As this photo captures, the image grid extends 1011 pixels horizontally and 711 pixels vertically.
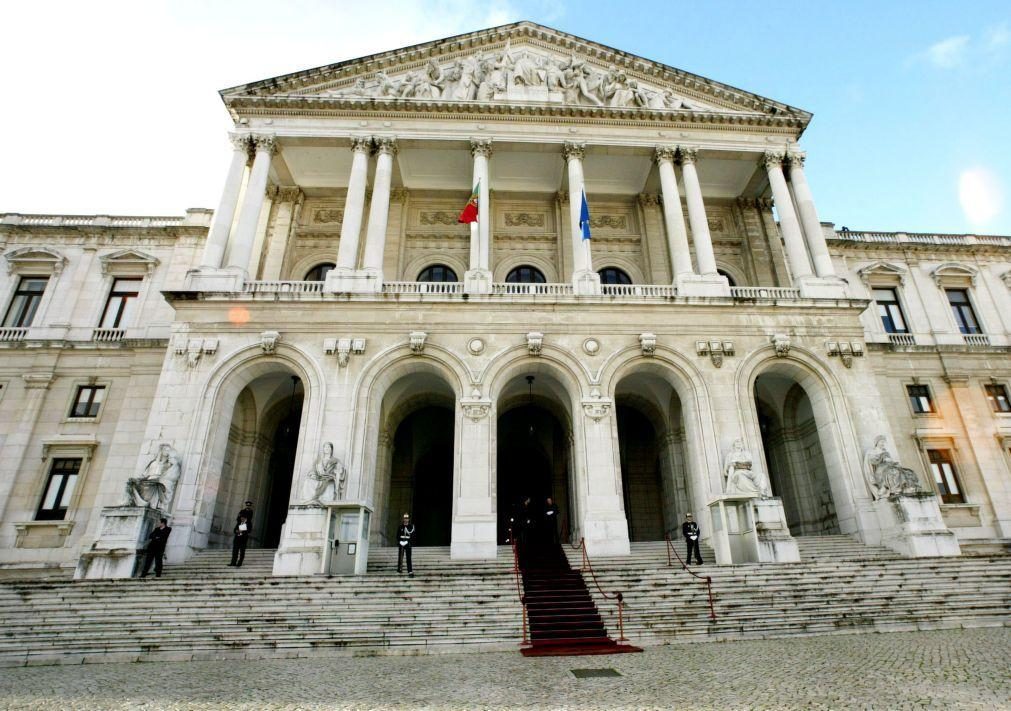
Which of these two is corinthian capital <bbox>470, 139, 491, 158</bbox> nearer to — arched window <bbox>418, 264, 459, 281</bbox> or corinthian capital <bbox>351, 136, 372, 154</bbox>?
corinthian capital <bbox>351, 136, 372, 154</bbox>

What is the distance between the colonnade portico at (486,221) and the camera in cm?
2173

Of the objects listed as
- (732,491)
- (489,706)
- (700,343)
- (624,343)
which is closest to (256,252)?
(624,343)

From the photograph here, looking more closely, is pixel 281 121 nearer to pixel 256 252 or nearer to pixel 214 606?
pixel 256 252

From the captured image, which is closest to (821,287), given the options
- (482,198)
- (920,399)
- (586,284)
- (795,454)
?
(795,454)

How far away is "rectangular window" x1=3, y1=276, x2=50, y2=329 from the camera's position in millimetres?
25312

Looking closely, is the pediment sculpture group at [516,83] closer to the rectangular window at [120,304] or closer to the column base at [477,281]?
the column base at [477,281]

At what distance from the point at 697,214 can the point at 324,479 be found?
A: 17.4 meters

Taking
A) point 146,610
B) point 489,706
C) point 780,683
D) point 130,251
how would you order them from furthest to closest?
point 130,251 → point 146,610 → point 780,683 → point 489,706

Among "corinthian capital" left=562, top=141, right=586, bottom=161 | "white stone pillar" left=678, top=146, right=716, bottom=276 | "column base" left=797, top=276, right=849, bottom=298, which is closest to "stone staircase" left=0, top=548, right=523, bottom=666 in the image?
"white stone pillar" left=678, top=146, right=716, bottom=276

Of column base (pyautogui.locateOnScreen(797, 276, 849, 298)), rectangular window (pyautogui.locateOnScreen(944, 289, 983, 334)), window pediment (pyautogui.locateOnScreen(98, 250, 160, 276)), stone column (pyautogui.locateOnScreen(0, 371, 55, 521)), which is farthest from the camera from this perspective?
rectangular window (pyautogui.locateOnScreen(944, 289, 983, 334))

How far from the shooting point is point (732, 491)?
17609mm

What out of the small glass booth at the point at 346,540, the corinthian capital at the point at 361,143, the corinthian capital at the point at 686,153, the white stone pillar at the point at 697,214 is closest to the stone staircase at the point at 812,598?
the small glass booth at the point at 346,540

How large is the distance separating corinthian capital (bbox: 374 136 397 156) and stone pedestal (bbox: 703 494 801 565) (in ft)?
60.0

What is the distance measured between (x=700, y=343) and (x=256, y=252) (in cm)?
1854
